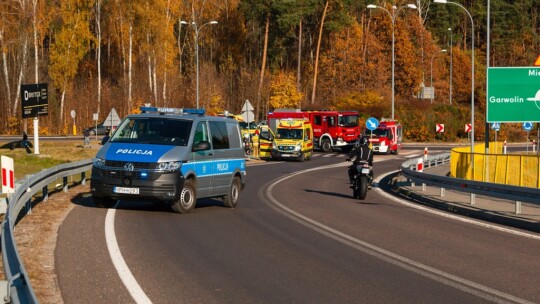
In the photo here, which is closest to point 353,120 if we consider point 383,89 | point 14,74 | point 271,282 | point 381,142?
point 381,142

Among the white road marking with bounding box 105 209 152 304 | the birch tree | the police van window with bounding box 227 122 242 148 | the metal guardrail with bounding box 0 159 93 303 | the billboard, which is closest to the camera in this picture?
the metal guardrail with bounding box 0 159 93 303

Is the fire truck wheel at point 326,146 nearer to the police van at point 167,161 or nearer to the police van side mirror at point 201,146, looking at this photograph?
the police van at point 167,161

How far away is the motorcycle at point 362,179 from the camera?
20.6 meters

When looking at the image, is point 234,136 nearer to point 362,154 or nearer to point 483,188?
point 362,154

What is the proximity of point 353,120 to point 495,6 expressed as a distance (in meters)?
54.5

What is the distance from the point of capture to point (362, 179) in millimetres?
20656

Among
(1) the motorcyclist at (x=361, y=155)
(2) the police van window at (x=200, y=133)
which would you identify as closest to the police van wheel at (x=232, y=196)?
(2) the police van window at (x=200, y=133)

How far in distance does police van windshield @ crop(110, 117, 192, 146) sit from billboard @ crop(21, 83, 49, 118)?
99.7 feet

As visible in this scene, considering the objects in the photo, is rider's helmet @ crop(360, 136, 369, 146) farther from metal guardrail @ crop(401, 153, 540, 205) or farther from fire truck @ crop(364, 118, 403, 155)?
fire truck @ crop(364, 118, 403, 155)

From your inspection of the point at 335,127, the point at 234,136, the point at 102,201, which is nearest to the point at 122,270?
the point at 102,201

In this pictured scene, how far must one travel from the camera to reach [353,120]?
54250 millimetres

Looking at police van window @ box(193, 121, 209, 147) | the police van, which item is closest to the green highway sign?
the police van

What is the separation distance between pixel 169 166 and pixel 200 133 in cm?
153

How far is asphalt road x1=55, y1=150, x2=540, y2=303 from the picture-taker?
820cm
